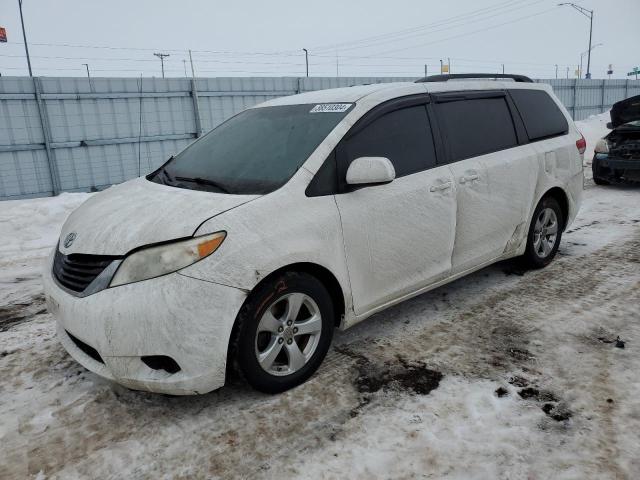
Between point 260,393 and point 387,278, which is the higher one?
point 387,278

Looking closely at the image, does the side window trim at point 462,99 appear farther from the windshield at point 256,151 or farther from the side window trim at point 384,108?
the windshield at point 256,151

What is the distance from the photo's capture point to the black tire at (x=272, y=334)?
2.72m

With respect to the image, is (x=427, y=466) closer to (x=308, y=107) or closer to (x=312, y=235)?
(x=312, y=235)

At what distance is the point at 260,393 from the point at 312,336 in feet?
1.50

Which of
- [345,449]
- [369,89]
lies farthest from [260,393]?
[369,89]

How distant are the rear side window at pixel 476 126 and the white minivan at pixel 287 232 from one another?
0.01 meters

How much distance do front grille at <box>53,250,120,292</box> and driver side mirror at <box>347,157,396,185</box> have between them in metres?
1.45

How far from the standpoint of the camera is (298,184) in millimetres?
3021

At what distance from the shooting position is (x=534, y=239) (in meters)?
4.82

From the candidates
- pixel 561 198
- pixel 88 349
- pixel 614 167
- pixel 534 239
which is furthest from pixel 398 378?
pixel 614 167

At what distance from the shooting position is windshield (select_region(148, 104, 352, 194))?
315 centimetres

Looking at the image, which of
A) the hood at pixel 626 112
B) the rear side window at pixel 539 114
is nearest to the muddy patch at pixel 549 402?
the rear side window at pixel 539 114

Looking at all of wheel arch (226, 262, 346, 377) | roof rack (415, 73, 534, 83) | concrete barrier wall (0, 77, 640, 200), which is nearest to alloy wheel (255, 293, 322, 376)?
wheel arch (226, 262, 346, 377)

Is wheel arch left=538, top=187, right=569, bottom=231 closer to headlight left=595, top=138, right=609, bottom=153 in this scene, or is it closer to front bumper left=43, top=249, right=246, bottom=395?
front bumper left=43, top=249, right=246, bottom=395
